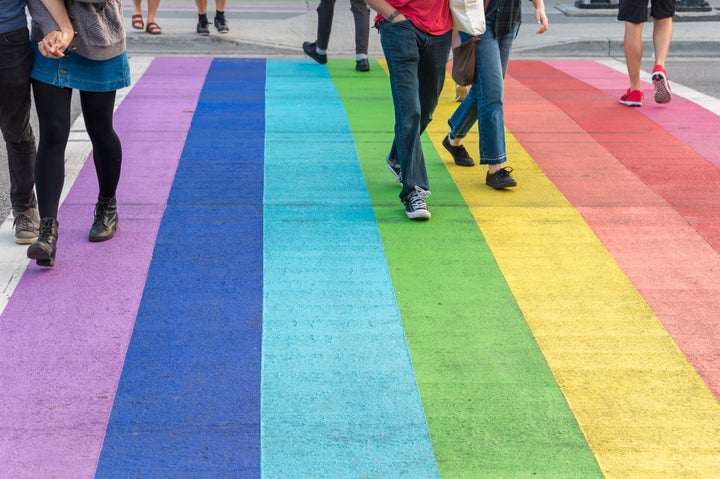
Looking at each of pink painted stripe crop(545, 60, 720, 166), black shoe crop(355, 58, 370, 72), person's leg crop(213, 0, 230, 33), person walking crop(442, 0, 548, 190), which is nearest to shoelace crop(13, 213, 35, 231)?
person walking crop(442, 0, 548, 190)

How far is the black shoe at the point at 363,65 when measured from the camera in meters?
10.9

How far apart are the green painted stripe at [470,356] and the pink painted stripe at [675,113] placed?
2457 millimetres

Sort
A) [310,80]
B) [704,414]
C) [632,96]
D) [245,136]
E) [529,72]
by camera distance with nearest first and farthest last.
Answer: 1. [704,414]
2. [245,136]
3. [632,96]
4. [310,80]
5. [529,72]

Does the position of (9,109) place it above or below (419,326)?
above

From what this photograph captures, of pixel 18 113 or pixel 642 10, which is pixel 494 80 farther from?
pixel 642 10

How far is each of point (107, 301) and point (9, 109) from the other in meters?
1.22

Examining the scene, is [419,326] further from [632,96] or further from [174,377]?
[632,96]

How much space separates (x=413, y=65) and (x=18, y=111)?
2.16 m

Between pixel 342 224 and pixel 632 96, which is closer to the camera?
pixel 342 224

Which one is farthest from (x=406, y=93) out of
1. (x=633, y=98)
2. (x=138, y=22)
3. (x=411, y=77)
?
(x=138, y=22)

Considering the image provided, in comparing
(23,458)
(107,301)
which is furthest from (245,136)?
(23,458)

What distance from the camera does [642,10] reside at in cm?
900

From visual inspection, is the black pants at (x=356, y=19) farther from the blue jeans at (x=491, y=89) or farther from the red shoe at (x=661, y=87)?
the blue jeans at (x=491, y=89)

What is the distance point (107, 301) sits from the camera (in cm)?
476
